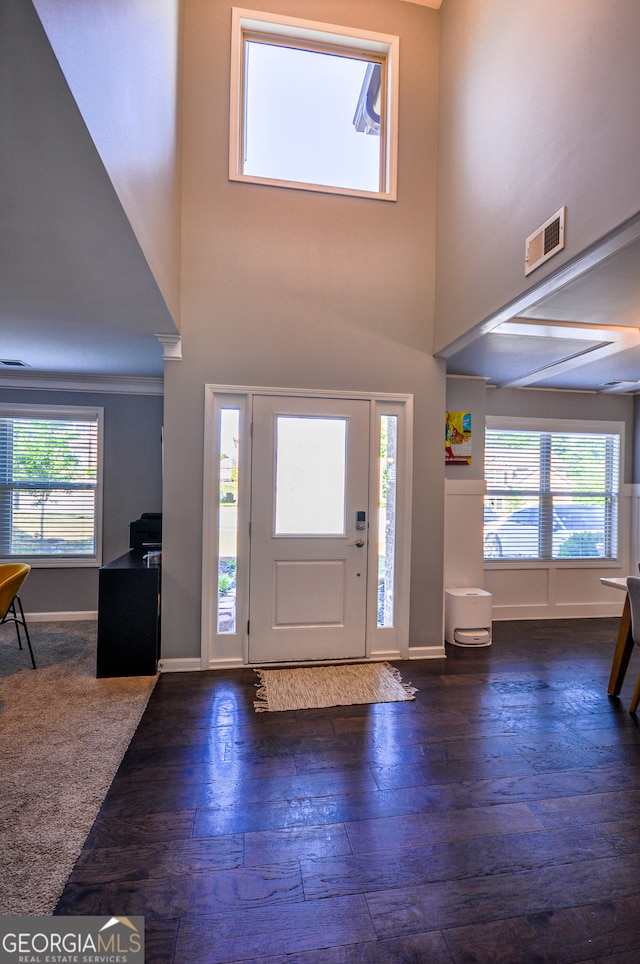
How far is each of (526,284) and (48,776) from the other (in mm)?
3539

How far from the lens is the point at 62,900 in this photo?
5.24 ft

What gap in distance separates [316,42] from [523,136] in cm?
239

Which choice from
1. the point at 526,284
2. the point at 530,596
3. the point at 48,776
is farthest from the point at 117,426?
the point at 530,596

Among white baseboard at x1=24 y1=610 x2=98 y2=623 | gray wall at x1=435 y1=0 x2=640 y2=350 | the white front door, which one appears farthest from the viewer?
white baseboard at x1=24 y1=610 x2=98 y2=623

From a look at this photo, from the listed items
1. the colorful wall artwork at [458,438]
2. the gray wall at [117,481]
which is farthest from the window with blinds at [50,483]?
the colorful wall artwork at [458,438]

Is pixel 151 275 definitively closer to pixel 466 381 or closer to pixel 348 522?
pixel 348 522

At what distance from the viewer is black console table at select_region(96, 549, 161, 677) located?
350 cm

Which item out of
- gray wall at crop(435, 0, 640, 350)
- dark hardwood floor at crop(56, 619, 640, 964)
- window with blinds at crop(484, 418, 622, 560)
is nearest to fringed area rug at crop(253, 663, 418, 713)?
dark hardwood floor at crop(56, 619, 640, 964)

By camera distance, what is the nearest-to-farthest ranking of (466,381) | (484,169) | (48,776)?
(48,776), (484,169), (466,381)

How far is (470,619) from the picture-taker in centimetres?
434

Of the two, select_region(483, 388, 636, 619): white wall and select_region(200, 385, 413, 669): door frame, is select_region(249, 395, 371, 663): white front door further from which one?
select_region(483, 388, 636, 619): white wall

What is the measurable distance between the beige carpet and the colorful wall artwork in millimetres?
3370

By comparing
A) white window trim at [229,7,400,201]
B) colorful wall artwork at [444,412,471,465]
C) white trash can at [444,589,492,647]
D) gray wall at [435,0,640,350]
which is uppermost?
white window trim at [229,7,400,201]

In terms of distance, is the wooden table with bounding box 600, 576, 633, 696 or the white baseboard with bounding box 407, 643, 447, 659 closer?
the wooden table with bounding box 600, 576, 633, 696
